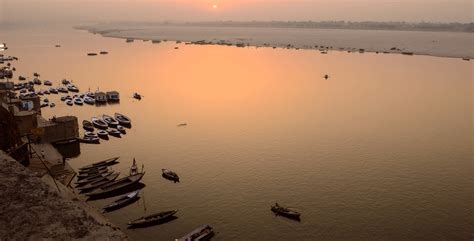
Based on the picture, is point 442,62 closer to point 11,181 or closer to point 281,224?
point 281,224

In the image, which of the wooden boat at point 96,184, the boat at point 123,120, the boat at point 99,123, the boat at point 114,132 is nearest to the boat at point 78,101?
the boat at point 123,120

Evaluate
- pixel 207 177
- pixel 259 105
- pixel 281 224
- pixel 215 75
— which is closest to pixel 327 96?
pixel 259 105

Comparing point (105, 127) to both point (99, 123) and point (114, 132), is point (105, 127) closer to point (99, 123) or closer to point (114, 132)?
point (99, 123)

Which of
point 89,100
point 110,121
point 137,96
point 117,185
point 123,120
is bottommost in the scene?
point 117,185

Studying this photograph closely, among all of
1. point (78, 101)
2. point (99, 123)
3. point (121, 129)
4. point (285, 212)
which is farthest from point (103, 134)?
point (285, 212)

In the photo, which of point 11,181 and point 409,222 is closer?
point 11,181

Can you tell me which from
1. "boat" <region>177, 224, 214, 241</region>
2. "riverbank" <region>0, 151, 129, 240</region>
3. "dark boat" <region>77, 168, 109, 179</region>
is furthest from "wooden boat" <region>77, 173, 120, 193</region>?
"riverbank" <region>0, 151, 129, 240</region>

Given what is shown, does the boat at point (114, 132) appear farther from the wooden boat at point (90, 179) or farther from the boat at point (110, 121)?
the wooden boat at point (90, 179)
